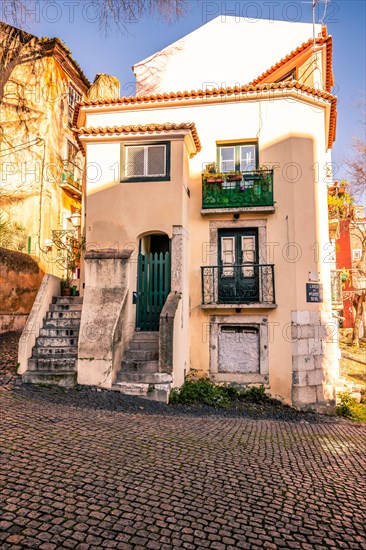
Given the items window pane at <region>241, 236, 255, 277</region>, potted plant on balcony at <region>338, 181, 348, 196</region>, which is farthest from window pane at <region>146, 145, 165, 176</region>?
potted plant on balcony at <region>338, 181, 348, 196</region>

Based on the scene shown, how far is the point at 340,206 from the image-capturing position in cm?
1409

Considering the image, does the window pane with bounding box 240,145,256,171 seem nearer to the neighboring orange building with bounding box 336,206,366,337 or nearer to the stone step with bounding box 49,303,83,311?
the stone step with bounding box 49,303,83,311

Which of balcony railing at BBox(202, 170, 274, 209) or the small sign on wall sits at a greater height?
balcony railing at BBox(202, 170, 274, 209)

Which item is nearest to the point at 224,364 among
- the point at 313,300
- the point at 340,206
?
the point at 313,300

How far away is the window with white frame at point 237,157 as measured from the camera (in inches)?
473

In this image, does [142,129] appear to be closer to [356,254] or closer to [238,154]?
[238,154]

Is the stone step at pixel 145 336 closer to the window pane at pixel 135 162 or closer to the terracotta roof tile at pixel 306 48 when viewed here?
the window pane at pixel 135 162

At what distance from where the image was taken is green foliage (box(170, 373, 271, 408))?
29.4 feet

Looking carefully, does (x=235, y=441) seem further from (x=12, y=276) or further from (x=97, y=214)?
(x=12, y=276)

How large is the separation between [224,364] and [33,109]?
14.4 metres

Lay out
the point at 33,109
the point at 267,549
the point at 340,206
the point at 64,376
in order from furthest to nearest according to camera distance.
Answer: the point at 33,109 < the point at 340,206 < the point at 64,376 < the point at 267,549

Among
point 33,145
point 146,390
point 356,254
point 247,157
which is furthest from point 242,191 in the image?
point 356,254

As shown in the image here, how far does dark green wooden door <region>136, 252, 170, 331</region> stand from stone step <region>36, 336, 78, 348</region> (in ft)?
5.83

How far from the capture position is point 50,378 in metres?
8.04
